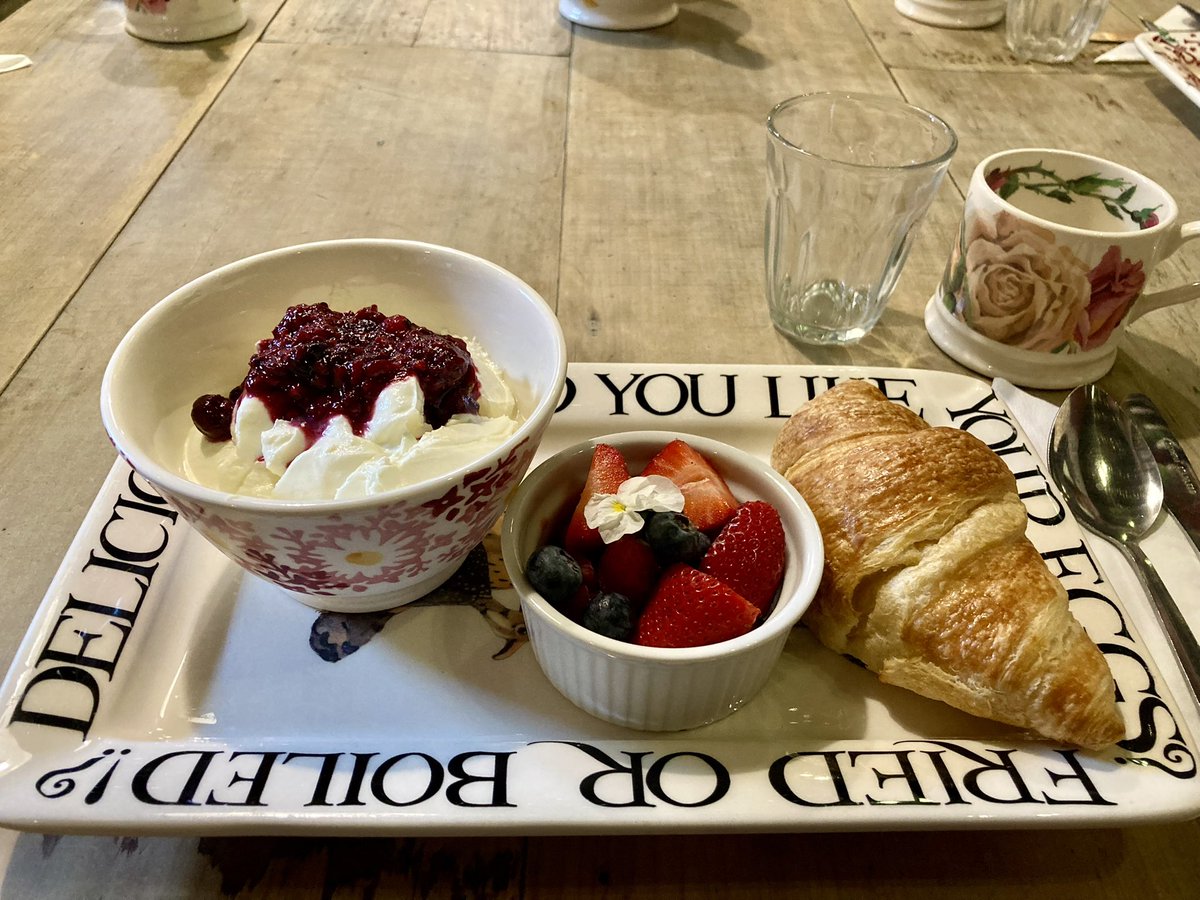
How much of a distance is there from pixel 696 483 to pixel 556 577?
0.19m

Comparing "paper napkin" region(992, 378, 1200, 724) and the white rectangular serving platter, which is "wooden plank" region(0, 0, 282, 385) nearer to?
the white rectangular serving platter

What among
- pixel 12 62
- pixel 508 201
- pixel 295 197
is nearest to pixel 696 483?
pixel 508 201

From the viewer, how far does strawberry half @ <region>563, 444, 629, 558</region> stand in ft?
2.80

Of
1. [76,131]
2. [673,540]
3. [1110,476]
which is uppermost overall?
[673,540]

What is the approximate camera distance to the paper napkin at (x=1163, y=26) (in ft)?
7.15

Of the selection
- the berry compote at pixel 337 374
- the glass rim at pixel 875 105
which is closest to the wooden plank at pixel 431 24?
the glass rim at pixel 875 105

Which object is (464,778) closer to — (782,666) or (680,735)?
(680,735)

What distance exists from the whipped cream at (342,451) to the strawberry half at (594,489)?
10 centimetres

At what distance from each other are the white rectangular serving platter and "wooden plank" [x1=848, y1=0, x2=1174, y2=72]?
5.49ft

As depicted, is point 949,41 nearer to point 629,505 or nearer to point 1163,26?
point 1163,26

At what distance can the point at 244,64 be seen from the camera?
2.08m

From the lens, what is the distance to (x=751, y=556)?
2.67 ft

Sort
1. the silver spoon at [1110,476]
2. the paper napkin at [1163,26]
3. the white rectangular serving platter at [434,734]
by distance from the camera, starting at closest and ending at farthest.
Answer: the white rectangular serving platter at [434,734], the silver spoon at [1110,476], the paper napkin at [1163,26]

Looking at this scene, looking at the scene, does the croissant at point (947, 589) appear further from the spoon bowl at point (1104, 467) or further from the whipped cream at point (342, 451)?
the whipped cream at point (342, 451)
